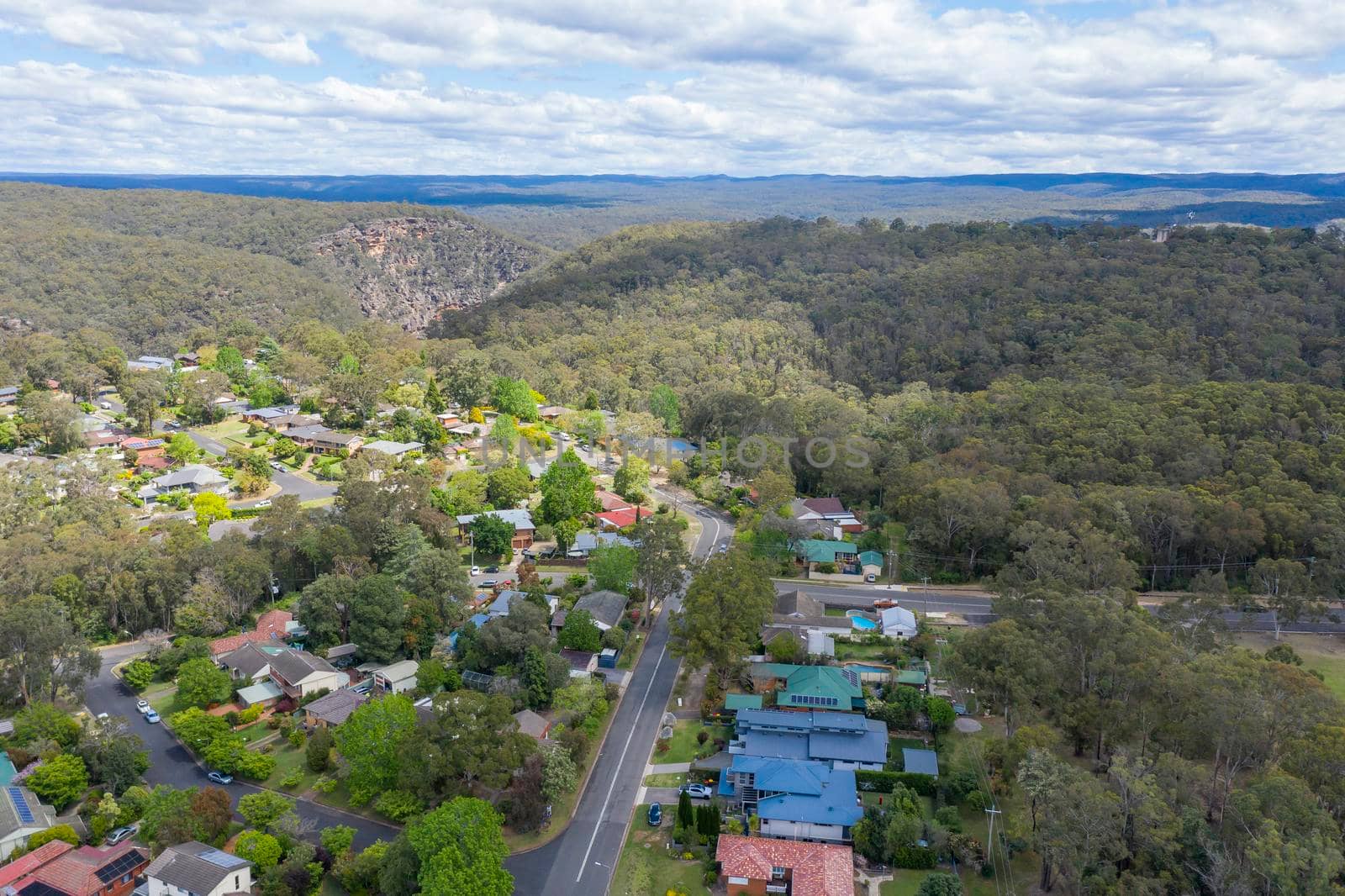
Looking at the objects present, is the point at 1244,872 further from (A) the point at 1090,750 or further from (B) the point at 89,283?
(B) the point at 89,283

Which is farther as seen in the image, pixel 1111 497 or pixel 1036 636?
pixel 1111 497

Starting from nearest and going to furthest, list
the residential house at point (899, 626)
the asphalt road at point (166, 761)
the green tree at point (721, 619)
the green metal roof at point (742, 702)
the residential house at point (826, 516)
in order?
the asphalt road at point (166, 761) → the green metal roof at point (742, 702) → the green tree at point (721, 619) → the residential house at point (899, 626) → the residential house at point (826, 516)

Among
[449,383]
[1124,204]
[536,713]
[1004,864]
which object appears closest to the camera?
[1004,864]

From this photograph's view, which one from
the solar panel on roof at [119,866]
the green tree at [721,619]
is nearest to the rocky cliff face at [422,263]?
the green tree at [721,619]

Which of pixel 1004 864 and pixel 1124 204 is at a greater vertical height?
pixel 1124 204

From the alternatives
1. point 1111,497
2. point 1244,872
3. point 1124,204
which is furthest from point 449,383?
point 1124,204

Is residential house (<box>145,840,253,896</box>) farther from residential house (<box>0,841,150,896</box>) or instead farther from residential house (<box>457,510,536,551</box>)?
residential house (<box>457,510,536,551</box>)

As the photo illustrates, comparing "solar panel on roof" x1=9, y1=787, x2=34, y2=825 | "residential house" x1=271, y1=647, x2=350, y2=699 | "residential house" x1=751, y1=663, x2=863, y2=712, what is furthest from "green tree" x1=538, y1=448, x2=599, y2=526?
"solar panel on roof" x1=9, y1=787, x2=34, y2=825

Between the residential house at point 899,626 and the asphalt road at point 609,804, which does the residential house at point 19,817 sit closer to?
the asphalt road at point 609,804
